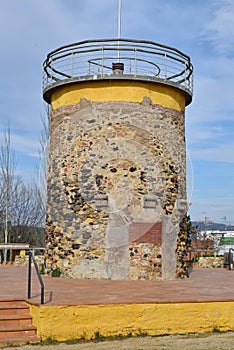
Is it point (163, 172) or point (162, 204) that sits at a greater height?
point (163, 172)

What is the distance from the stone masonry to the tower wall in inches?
1.0

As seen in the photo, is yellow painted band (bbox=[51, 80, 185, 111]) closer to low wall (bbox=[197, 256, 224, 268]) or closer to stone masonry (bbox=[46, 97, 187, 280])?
stone masonry (bbox=[46, 97, 187, 280])

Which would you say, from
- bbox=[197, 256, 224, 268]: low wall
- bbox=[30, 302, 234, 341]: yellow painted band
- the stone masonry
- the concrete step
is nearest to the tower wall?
the stone masonry

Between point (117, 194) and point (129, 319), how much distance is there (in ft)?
17.5

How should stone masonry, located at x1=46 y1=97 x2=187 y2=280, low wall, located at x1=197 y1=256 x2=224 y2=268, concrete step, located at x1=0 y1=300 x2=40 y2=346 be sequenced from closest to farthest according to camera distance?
concrete step, located at x1=0 y1=300 x2=40 y2=346
stone masonry, located at x1=46 y1=97 x2=187 y2=280
low wall, located at x1=197 y1=256 x2=224 y2=268

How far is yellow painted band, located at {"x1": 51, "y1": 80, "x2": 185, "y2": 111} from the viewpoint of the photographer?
44.7 feet

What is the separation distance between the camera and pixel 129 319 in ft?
27.0

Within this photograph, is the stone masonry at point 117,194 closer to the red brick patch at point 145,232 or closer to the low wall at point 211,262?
the red brick patch at point 145,232

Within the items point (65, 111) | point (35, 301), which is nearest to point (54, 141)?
point (65, 111)

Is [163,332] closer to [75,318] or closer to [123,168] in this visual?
[75,318]

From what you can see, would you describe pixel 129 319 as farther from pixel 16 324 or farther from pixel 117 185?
pixel 117 185

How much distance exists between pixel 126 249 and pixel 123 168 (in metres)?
2.08

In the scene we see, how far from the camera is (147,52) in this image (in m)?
13.8

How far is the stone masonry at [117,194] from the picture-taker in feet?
43.3
